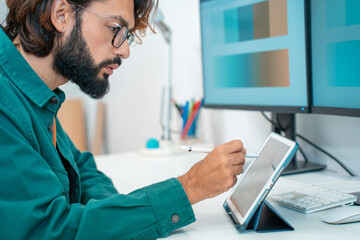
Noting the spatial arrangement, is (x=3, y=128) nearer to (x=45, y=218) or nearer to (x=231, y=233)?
(x=45, y=218)

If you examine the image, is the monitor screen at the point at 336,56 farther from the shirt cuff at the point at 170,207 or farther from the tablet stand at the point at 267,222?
the shirt cuff at the point at 170,207

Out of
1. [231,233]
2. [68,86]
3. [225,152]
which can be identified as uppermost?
[68,86]

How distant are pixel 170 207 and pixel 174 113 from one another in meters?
1.10

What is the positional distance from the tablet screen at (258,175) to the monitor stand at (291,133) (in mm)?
276

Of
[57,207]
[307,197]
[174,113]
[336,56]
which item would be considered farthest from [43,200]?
[174,113]

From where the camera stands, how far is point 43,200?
66 cm

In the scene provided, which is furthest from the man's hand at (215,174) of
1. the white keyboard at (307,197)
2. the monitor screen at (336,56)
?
the monitor screen at (336,56)

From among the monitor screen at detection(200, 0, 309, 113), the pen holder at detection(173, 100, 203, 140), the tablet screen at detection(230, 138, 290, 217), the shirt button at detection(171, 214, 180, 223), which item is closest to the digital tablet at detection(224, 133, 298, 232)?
the tablet screen at detection(230, 138, 290, 217)

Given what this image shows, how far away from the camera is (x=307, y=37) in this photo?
39.0 inches

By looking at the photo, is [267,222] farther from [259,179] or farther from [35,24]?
[35,24]

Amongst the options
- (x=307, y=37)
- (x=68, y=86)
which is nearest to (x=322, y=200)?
(x=307, y=37)

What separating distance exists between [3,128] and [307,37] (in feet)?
2.29

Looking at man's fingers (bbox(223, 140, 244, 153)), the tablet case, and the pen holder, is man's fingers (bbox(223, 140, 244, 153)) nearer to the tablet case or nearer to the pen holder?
the tablet case

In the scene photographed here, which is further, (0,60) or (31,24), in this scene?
(31,24)
